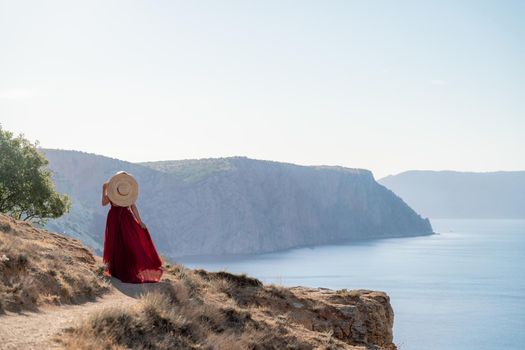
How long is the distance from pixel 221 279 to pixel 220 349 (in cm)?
745

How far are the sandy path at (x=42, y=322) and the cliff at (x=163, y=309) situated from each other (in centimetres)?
2

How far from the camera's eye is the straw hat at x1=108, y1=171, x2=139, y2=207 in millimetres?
16766

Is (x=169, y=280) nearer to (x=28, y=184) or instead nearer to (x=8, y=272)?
(x=8, y=272)

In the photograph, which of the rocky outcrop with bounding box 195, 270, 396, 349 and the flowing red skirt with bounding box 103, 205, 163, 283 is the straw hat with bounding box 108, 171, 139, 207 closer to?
the flowing red skirt with bounding box 103, 205, 163, 283

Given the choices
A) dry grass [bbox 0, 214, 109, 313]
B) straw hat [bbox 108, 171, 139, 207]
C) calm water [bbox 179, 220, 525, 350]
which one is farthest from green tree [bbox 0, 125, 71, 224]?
calm water [bbox 179, 220, 525, 350]

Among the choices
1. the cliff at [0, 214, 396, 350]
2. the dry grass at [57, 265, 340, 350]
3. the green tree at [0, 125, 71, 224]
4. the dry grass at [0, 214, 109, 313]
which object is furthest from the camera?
the green tree at [0, 125, 71, 224]

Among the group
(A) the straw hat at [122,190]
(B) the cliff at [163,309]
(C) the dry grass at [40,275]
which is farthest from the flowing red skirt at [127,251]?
(C) the dry grass at [40,275]

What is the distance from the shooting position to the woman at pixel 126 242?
16.5 meters

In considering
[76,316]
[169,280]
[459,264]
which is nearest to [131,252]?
[169,280]

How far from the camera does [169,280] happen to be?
17.3 metres

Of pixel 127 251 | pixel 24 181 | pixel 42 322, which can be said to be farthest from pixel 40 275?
pixel 24 181

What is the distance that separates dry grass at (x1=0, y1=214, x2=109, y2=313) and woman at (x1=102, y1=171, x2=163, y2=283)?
0.68 m

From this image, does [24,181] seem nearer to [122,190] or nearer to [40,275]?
[122,190]

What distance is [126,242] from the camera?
54.1 ft
